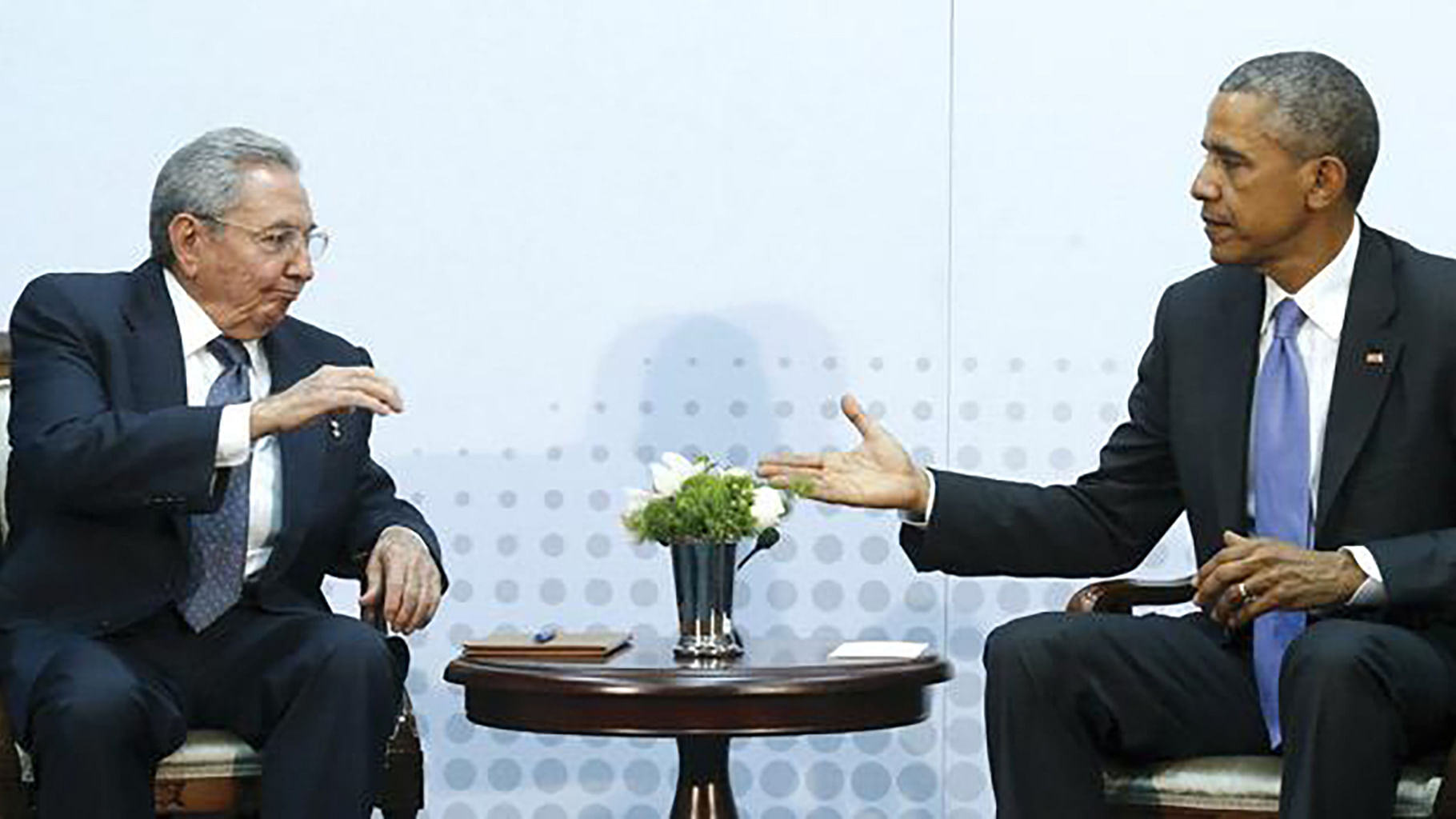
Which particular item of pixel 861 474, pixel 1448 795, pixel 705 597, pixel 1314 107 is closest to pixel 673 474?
pixel 705 597

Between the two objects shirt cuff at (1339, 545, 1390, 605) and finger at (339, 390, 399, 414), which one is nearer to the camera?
shirt cuff at (1339, 545, 1390, 605)

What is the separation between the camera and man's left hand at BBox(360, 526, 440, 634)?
4016 mm

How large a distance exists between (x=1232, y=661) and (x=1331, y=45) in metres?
1.67

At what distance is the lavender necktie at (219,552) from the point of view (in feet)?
13.5

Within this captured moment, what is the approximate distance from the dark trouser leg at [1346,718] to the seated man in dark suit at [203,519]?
131 cm

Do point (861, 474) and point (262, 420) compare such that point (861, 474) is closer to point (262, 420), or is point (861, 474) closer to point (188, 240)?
point (262, 420)

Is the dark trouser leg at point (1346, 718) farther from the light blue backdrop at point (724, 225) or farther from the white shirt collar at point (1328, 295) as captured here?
the light blue backdrop at point (724, 225)

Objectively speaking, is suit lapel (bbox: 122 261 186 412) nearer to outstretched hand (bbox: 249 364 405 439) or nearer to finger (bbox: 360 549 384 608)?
outstretched hand (bbox: 249 364 405 439)

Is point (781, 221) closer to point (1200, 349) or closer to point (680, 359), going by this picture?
point (680, 359)

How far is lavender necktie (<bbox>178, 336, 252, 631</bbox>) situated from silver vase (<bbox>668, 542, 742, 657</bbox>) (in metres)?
0.67

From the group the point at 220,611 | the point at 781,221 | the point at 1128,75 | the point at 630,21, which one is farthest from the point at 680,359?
the point at 220,611

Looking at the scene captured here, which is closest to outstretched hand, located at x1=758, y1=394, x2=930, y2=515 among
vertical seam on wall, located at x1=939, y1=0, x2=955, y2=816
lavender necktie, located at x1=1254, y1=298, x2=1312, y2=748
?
lavender necktie, located at x1=1254, y1=298, x2=1312, y2=748

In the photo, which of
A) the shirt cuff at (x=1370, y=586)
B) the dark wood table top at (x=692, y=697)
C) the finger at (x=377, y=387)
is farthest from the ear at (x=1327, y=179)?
the finger at (x=377, y=387)

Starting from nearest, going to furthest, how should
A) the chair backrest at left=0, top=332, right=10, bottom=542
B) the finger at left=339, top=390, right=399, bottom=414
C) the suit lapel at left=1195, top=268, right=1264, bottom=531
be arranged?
the finger at left=339, top=390, right=399, bottom=414, the suit lapel at left=1195, top=268, right=1264, bottom=531, the chair backrest at left=0, top=332, right=10, bottom=542
